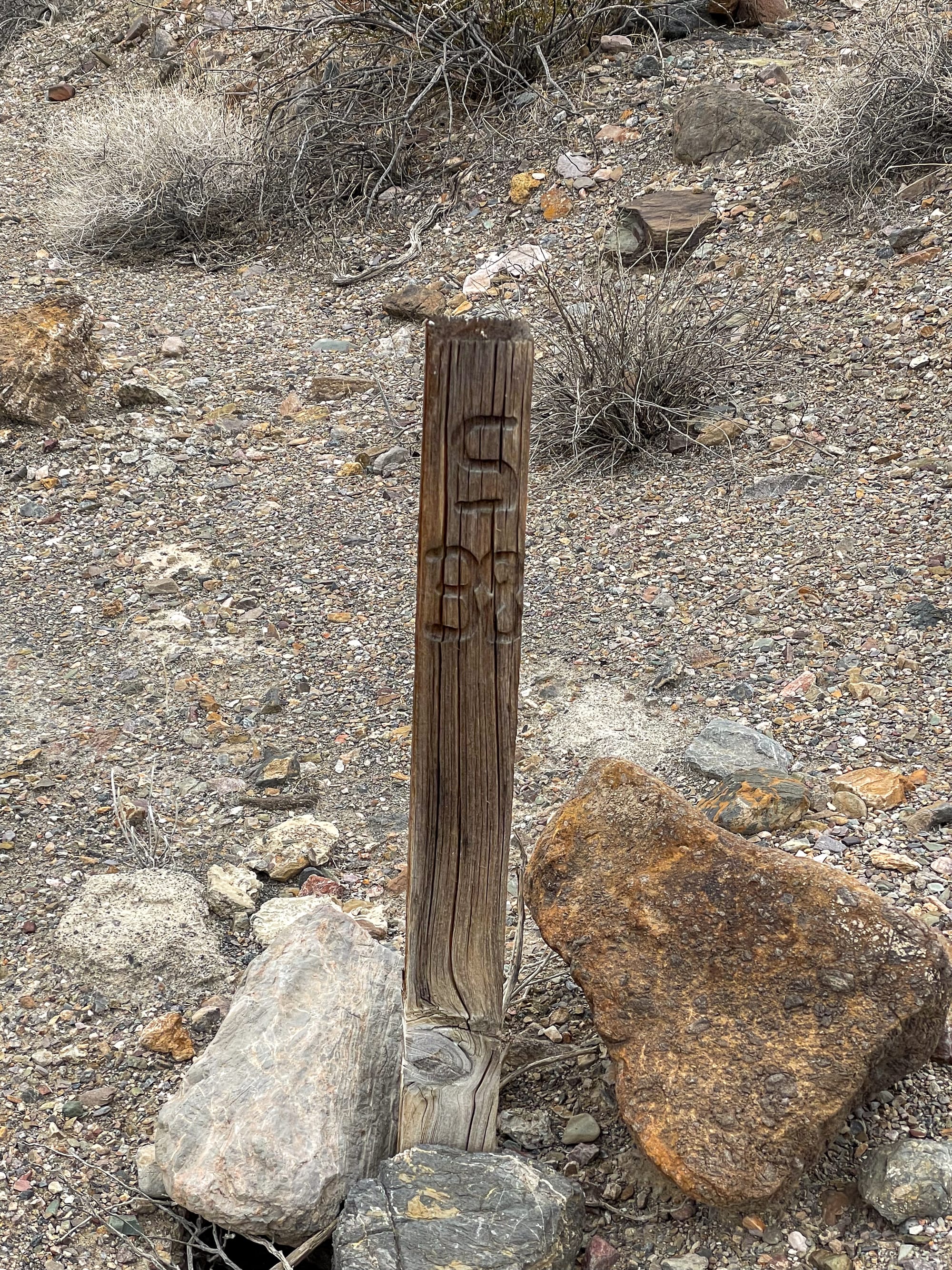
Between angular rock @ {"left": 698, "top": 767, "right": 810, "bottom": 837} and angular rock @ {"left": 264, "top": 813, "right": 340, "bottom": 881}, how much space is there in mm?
1028

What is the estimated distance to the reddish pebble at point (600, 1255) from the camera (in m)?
2.00

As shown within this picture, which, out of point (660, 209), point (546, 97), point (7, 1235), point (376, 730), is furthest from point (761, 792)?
point (546, 97)

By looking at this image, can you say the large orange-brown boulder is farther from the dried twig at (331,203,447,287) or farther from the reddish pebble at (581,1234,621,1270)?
the dried twig at (331,203,447,287)

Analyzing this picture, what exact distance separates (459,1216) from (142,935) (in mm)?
1247

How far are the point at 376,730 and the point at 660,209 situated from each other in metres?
3.57

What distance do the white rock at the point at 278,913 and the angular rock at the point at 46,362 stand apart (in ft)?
10.7

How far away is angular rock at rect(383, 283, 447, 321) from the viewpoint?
20.2 ft

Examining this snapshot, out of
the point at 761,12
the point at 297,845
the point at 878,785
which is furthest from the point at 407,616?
the point at 761,12

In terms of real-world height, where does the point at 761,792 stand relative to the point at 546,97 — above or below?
below

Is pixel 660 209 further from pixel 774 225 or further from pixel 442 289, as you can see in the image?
pixel 442 289

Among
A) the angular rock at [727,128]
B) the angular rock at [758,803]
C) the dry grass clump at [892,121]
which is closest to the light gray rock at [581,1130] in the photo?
the angular rock at [758,803]

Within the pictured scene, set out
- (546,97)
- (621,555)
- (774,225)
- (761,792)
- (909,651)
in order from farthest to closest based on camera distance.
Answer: (546,97), (774,225), (621,555), (909,651), (761,792)

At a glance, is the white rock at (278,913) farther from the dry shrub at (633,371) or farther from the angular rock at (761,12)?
the angular rock at (761,12)

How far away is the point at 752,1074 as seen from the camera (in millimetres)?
2033
